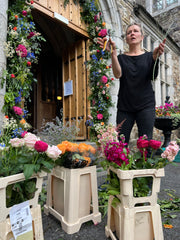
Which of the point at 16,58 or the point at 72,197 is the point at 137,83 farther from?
the point at 16,58

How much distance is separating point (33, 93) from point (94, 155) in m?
4.78

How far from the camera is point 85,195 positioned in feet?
4.51

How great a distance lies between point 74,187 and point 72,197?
0.07 metres

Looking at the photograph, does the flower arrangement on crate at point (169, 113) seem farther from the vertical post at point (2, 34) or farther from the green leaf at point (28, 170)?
the green leaf at point (28, 170)

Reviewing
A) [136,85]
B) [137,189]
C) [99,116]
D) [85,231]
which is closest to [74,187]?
[85,231]

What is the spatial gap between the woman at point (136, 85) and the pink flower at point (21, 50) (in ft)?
4.20

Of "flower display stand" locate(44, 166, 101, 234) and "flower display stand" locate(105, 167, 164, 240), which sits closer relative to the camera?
"flower display stand" locate(105, 167, 164, 240)

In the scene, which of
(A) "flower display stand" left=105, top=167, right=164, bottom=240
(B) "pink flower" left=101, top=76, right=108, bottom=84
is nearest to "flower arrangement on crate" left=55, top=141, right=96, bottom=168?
(A) "flower display stand" left=105, top=167, right=164, bottom=240

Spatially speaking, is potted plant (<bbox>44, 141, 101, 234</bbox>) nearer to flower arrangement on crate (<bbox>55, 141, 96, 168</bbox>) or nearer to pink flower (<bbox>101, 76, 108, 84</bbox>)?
flower arrangement on crate (<bbox>55, 141, 96, 168</bbox>)

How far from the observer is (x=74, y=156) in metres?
1.28

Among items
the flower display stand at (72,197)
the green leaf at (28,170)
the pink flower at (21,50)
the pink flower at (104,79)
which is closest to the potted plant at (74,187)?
the flower display stand at (72,197)

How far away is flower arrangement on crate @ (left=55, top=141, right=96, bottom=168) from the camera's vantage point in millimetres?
1276

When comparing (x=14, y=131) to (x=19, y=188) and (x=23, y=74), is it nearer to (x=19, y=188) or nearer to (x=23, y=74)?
(x=23, y=74)

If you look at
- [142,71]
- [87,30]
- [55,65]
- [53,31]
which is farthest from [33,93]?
[142,71]
